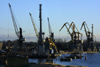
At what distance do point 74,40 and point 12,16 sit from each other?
5907 centimetres

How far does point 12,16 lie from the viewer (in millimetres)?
145375

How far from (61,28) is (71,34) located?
29.3ft

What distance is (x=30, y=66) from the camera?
174 ft

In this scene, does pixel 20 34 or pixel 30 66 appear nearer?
pixel 30 66

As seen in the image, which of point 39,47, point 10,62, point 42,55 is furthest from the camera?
point 39,47

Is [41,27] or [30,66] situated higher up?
[41,27]

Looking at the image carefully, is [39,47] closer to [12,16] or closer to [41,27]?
[41,27]

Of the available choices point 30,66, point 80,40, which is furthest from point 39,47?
point 30,66

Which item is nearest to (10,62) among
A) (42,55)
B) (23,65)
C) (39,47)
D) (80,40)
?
(23,65)

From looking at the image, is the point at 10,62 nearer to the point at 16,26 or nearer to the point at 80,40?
the point at 16,26

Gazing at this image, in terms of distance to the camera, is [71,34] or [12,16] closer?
[12,16]

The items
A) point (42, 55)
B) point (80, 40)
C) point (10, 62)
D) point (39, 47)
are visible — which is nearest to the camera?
point (10, 62)

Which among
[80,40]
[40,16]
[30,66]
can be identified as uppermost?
[40,16]

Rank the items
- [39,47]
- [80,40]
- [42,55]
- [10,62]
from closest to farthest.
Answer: [10,62], [42,55], [39,47], [80,40]
